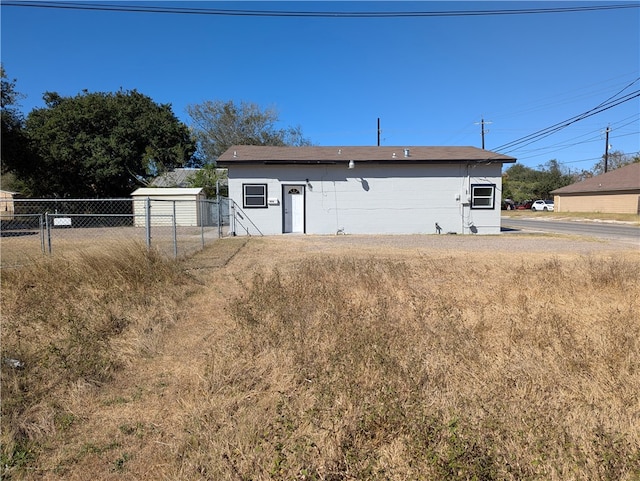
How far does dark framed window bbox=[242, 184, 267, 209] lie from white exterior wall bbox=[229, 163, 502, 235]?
80 cm

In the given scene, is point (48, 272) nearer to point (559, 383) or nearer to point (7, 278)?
point (7, 278)

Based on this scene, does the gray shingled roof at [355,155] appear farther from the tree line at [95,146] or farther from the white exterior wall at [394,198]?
the tree line at [95,146]

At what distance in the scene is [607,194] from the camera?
1399 inches

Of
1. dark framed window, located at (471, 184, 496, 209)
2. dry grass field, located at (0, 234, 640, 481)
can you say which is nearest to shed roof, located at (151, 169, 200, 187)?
dark framed window, located at (471, 184, 496, 209)

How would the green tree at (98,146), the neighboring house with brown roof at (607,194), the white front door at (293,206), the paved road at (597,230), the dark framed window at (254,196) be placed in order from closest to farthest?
1. the paved road at (597,230)
2. the dark framed window at (254,196)
3. the white front door at (293,206)
4. the green tree at (98,146)
5. the neighboring house with brown roof at (607,194)

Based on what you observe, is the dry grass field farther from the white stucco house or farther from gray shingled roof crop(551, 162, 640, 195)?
gray shingled roof crop(551, 162, 640, 195)

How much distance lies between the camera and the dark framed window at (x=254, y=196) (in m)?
15.8

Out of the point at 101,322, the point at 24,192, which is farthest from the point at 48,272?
the point at 24,192

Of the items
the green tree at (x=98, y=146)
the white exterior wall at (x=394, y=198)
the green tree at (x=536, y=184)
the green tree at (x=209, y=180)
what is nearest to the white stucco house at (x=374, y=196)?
the white exterior wall at (x=394, y=198)

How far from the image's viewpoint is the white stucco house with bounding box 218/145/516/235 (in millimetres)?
15852

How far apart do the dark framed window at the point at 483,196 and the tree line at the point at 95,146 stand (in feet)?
54.1

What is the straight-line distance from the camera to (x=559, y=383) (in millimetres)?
2918

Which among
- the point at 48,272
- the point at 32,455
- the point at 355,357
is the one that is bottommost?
the point at 32,455

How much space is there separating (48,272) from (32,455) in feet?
13.4
